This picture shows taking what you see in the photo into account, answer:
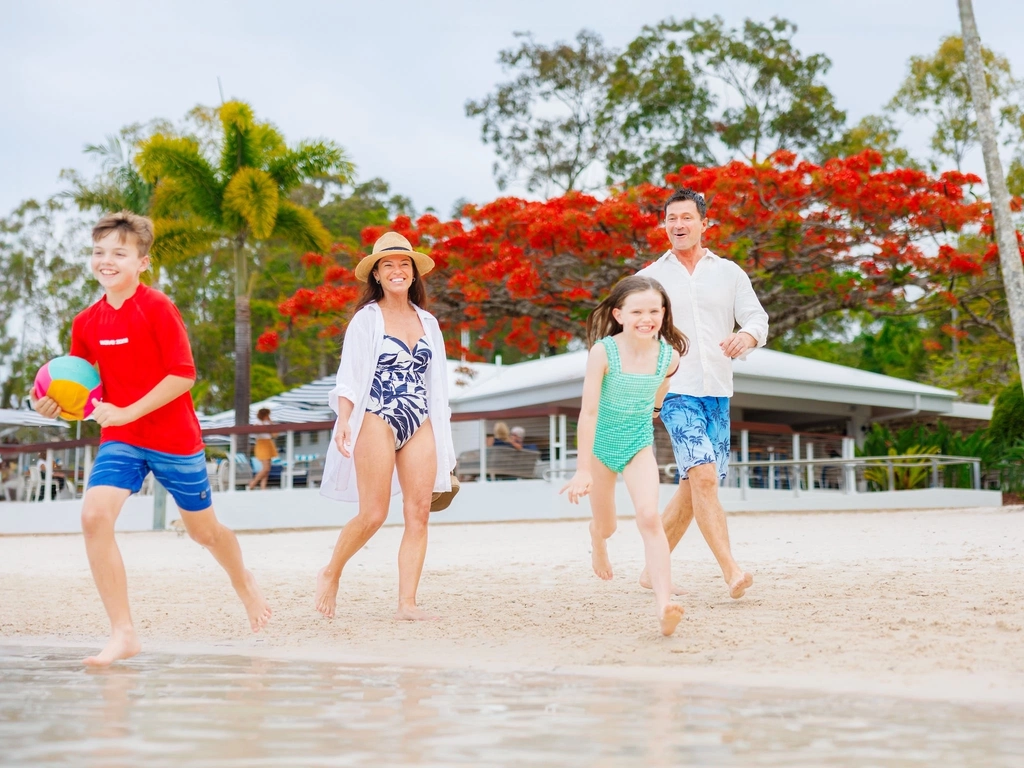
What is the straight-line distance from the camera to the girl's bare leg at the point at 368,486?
18.7ft

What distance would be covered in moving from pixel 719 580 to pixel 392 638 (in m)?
2.40

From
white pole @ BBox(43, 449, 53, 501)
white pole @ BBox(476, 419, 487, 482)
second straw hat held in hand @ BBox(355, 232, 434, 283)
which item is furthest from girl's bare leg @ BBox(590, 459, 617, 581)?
white pole @ BBox(43, 449, 53, 501)

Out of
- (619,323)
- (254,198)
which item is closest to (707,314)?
(619,323)

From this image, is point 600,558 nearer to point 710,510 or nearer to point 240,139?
point 710,510

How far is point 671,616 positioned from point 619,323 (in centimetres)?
148

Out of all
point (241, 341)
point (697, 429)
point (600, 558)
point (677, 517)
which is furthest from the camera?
point (241, 341)

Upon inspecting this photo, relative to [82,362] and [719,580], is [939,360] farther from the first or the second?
[82,362]

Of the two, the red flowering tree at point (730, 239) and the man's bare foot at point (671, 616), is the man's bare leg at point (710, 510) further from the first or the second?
the red flowering tree at point (730, 239)

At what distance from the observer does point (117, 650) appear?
448 cm

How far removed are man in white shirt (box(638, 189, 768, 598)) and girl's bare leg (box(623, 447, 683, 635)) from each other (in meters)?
0.60

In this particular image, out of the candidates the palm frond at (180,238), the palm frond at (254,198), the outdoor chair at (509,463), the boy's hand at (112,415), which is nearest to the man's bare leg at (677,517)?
the boy's hand at (112,415)

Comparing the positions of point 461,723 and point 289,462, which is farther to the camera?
point 289,462

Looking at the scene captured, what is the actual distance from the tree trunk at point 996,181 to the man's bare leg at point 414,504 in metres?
11.1

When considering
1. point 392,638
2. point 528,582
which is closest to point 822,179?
point 528,582
